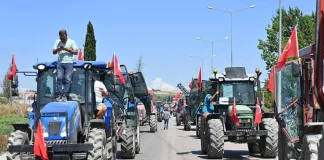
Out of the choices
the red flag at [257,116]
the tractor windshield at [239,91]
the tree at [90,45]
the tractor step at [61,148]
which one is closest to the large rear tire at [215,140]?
the red flag at [257,116]

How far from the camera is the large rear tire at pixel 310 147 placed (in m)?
8.55

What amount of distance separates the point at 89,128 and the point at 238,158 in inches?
281

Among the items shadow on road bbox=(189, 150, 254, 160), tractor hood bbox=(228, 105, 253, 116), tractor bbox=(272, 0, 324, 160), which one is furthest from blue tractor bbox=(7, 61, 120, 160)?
shadow on road bbox=(189, 150, 254, 160)

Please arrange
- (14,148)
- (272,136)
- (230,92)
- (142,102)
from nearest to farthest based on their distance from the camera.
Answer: (14,148)
(272,136)
(230,92)
(142,102)

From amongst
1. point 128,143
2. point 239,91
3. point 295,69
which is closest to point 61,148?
point 295,69

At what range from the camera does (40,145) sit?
10.7 meters

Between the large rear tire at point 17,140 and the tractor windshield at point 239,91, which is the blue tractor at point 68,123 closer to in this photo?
the large rear tire at point 17,140

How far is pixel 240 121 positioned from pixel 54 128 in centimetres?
755

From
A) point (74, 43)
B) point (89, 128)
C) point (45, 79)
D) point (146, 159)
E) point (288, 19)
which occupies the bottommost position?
point (146, 159)

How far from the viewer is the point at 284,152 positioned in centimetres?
1256

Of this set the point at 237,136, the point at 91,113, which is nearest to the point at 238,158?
the point at 237,136

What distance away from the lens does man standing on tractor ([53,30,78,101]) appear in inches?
472

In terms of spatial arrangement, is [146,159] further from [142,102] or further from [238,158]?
[142,102]

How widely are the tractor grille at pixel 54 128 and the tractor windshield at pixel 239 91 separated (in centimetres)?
833
